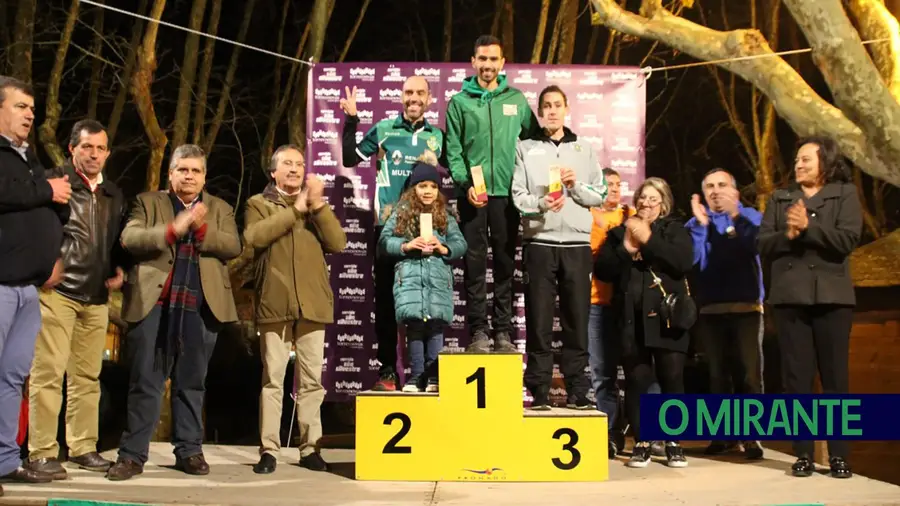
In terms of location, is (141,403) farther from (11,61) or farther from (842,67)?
(11,61)

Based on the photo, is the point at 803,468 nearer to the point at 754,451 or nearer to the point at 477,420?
the point at 754,451

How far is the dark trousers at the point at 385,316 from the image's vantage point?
6.57 metres

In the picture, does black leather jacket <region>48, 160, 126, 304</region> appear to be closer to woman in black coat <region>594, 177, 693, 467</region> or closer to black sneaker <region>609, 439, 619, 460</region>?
woman in black coat <region>594, 177, 693, 467</region>

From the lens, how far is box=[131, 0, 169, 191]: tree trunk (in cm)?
998

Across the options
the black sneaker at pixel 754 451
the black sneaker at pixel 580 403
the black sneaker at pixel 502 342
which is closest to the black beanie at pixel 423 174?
the black sneaker at pixel 502 342

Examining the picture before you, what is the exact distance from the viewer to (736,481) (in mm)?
5586

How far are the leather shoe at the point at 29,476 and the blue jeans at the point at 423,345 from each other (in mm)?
2087

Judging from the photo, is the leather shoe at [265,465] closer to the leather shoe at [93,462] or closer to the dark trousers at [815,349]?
the leather shoe at [93,462]

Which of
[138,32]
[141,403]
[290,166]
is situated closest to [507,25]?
[138,32]

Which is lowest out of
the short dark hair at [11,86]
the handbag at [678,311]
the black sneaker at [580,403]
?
the black sneaker at [580,403]

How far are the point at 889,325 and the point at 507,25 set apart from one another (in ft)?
21.8

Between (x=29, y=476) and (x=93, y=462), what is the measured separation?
51cm

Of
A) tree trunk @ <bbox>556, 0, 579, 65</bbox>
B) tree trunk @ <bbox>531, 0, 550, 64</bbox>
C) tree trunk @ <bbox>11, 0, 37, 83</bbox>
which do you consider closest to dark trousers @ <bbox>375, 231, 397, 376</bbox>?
tree trunk @ <bbox>11, 0, 37, 83</bbox>

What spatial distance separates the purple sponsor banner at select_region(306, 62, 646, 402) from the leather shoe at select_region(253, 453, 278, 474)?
1.63m
